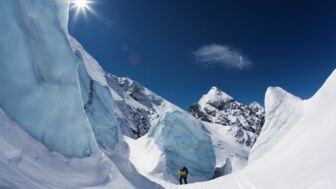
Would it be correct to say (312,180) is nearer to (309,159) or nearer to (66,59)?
(309,159)

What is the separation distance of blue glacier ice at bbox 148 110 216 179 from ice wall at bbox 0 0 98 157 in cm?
2149

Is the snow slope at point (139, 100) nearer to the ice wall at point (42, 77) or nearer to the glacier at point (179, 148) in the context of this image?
the glacier at point (179, 148)

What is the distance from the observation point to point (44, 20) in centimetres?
Answer: 890

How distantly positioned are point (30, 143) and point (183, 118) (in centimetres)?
2657

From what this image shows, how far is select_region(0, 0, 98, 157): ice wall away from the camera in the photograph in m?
6.84

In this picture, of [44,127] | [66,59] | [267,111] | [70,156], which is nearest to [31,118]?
[44,127]

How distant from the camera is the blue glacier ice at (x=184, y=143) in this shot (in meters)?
31.0

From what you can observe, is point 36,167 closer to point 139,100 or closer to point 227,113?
point 139,100

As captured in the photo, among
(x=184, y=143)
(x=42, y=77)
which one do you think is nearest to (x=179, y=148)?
(x=184, y=143)

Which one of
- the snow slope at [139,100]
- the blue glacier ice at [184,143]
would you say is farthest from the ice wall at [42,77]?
the snow slope at [139,100]

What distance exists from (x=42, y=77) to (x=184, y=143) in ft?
82.1

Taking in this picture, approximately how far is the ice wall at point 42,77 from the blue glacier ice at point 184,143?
70.5 feet

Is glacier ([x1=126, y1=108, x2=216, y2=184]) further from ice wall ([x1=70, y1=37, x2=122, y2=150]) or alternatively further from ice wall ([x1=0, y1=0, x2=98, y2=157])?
ice wall ([x1=0, y1=0, x2=98, y2=157])

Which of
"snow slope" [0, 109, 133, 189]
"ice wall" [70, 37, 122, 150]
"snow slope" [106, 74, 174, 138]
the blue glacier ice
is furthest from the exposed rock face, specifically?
"snow slope" [0, 109, 133, 189]
